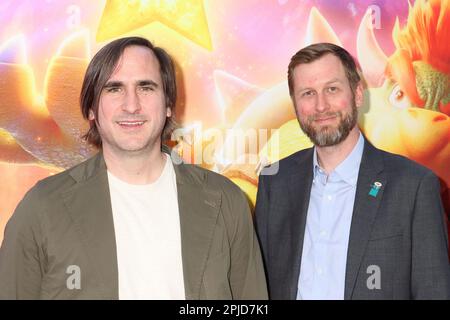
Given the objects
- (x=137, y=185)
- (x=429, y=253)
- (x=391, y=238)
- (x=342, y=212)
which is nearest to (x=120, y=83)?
(x=137, y=185)

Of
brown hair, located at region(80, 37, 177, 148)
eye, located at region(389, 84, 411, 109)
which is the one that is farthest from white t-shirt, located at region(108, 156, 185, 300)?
eye, located at region(389, 84, 411, 109)

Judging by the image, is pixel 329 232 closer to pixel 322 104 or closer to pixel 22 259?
pixel 322 104

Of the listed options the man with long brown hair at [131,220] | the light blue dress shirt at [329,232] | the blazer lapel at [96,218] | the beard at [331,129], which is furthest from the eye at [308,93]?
the blazer lapel at [96,218]

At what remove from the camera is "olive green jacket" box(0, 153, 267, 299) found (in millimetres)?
1888

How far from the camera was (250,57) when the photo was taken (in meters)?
2.99

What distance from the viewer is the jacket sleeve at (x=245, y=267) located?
2146mm

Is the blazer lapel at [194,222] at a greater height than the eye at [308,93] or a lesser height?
lesser

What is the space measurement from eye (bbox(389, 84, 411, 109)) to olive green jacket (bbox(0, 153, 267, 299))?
136 centimetres

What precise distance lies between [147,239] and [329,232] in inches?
32.6

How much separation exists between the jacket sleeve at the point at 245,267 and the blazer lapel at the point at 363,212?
37 cm

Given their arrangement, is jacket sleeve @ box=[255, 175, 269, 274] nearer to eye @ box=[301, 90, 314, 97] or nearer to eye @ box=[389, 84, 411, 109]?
eye @ box=[301, 90, 314, 97]

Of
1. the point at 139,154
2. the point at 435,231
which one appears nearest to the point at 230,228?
the point at 139,154

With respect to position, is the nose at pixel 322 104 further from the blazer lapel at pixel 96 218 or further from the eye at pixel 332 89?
the blazer lapel at pixel 96 218
